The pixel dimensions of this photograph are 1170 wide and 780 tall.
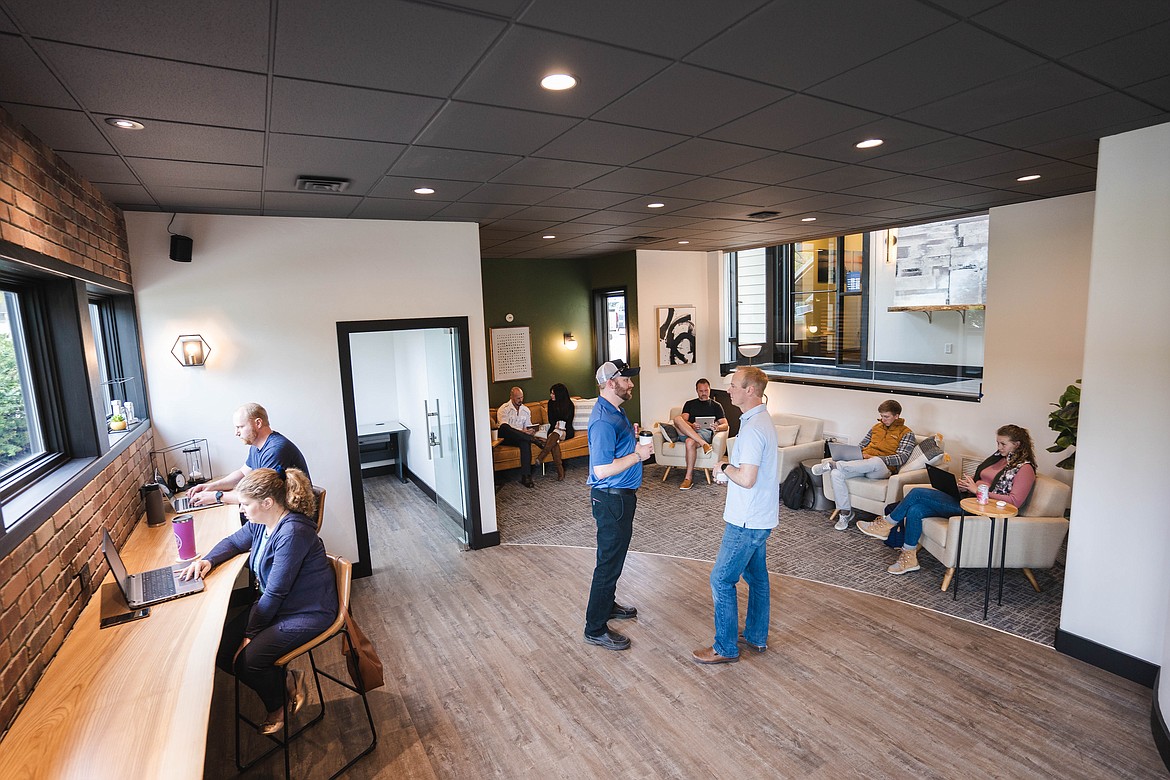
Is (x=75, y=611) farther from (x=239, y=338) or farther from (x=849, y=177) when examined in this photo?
(x=849, y=177)

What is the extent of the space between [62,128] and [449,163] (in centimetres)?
159

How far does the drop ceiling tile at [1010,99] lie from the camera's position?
229cm

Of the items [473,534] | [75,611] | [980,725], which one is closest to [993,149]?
[980,725]

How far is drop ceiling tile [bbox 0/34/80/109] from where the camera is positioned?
1705 mm

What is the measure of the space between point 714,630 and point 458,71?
346 cm

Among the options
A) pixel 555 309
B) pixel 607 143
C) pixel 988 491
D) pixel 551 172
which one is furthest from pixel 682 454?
pixel 607 143

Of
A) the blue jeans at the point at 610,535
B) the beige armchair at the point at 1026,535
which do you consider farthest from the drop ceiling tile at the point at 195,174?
the beige armchair at the point at 1026,535

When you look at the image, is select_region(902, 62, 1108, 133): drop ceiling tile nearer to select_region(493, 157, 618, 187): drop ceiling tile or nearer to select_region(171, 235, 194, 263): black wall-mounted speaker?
select_region(493, 157, 618, 187): drop ceiling tile

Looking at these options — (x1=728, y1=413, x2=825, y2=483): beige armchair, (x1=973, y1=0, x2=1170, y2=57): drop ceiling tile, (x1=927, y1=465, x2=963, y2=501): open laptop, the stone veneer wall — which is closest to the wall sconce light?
the stone veneer wall

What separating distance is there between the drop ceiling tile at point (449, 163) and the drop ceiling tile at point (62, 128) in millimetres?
1244

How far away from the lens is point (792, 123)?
8.95 feet

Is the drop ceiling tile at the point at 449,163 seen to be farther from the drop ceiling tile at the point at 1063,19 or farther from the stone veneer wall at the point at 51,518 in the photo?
the drop ceiling tile at the point at 1063,19

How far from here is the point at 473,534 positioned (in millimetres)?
5352

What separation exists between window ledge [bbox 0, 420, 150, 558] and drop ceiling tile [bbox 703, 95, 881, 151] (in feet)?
10.1
